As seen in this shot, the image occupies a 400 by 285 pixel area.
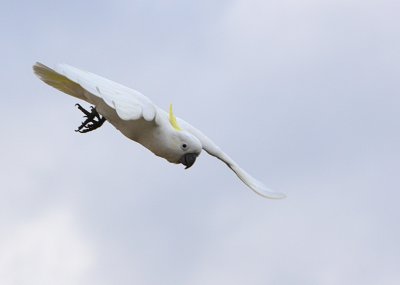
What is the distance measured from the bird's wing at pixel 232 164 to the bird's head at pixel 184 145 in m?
0.64

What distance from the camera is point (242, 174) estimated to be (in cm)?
1988

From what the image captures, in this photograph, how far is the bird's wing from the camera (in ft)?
63.4

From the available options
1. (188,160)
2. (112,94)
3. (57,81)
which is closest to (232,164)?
(188,160)

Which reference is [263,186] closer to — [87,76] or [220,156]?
[220,156]

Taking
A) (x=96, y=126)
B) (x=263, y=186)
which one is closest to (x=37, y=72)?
(x=96, y=126)

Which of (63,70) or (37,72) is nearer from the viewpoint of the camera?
(63,70)

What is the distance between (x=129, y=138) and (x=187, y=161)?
97 cm

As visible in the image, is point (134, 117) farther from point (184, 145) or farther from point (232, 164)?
point (232, 164)

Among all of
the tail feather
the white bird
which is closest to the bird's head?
the white bird

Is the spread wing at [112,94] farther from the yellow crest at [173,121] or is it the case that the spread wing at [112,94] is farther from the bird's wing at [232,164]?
the bird's wing at [232,164]

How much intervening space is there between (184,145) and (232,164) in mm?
1719

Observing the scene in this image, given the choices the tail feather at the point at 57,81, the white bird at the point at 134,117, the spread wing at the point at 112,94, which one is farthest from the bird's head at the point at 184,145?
the tail feather at the point at 57,81

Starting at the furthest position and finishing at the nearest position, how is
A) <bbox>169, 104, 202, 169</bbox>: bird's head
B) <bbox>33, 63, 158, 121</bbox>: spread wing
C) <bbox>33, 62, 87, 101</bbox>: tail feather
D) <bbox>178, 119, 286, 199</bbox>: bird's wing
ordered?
<bbox>178, 119, 286, 199</bbox>: bird's wing
<bbox>33, 62, 87, 101</bbox>: tail feather
<bbox>169, 104, 202, 169</bbox>: bird's head
<bbox>33, 63, 158, 121</bbox>: spread wing

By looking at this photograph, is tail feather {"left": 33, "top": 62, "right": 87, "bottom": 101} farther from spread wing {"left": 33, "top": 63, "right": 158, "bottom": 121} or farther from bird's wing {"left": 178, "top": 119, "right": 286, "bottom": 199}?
bird's wing {"left": 178, "top": 119, "right": 286, "bottom": 199}
